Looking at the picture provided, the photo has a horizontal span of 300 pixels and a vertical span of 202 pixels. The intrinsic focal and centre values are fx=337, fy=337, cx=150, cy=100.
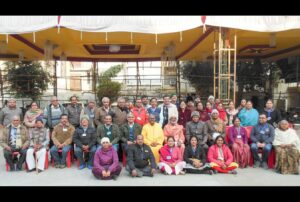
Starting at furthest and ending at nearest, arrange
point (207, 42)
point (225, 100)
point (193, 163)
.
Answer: point (207, 42) < point (225, 100) < point (193, 163)

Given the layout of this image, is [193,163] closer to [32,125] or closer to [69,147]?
[69,147]

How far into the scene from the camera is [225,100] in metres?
8.74

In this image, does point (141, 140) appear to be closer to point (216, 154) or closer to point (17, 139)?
point (216, 154)

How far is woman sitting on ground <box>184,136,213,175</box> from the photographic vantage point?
6086mm

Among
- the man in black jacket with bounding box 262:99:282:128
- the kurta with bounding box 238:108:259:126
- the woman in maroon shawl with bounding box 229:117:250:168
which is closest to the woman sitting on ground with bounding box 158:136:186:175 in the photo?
the woman in maroon shawl with bounding box 229:117:250:168

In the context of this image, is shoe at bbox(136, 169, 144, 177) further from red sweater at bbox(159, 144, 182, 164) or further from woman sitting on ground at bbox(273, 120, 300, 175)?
woman sitting on ground at bbox(273, 120, 300, 175)

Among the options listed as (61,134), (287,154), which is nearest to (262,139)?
(287,154)

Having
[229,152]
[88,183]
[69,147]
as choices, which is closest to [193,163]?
[229,152]

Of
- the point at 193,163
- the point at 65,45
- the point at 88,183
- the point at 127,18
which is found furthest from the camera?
the point at 65,45

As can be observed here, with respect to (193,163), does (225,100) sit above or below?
above

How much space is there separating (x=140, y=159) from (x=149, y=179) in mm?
455

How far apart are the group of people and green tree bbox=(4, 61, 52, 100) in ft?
35.3

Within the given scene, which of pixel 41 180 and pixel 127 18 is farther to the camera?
pixel 127 18

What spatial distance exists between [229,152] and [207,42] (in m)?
6.53
